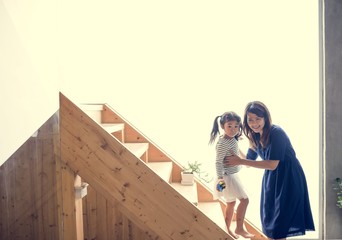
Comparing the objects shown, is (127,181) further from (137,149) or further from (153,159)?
(153,159)

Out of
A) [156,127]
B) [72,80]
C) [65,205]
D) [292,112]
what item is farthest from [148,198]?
[292,112]

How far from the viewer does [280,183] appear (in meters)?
2.13

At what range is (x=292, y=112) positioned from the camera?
3219mm

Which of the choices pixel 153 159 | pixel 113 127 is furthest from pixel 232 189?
pixel 113 127

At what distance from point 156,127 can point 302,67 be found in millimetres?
1590

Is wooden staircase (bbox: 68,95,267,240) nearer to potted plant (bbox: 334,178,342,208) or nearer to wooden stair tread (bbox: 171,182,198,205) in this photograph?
wooden stair tread (bbox: 171,182,198,205)

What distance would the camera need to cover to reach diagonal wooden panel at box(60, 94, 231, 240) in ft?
5.99

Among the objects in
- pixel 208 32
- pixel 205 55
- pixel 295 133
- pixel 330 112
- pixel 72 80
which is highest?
pixel 208 32

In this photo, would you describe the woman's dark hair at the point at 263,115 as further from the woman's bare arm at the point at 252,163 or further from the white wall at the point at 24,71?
the white wall at the point at 24,71

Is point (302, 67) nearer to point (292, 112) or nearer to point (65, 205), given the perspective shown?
point (292, 112)

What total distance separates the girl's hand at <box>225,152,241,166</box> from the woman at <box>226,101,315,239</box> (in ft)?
0.28

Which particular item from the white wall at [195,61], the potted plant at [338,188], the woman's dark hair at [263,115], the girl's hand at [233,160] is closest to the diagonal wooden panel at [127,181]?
the girl's hand at [233,160]

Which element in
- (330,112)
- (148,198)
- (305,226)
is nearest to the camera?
(148,198)

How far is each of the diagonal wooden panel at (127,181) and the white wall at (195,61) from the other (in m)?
1.40
